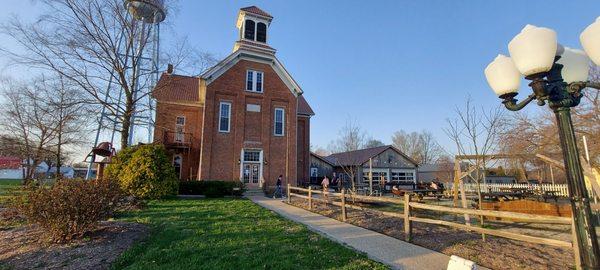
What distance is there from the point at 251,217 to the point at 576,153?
9959 mm

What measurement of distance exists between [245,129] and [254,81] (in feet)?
13.3

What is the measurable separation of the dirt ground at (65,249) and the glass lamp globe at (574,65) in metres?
7.50

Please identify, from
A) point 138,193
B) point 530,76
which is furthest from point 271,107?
point 530,76

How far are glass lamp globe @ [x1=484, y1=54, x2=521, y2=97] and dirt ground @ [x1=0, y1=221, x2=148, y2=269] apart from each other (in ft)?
22.6

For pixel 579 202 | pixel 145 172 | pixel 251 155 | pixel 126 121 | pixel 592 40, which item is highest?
pixel 126 121

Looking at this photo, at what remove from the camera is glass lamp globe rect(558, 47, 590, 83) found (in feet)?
11.0

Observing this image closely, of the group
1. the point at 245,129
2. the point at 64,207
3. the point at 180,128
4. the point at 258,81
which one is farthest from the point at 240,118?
the point at 64,207

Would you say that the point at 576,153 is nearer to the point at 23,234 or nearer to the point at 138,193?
the point at 23,234

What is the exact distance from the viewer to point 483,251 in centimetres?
703

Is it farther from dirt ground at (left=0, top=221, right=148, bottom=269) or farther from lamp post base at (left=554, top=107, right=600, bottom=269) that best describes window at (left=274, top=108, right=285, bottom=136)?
lamp post base at (left=554, top=107, right=600, bottom=269)

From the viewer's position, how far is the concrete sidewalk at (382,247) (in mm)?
6039

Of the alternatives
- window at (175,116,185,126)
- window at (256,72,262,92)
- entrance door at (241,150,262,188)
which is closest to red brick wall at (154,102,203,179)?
window at (175,116,185,126)

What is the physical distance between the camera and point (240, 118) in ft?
80.1

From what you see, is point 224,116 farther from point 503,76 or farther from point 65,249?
point 503,76
